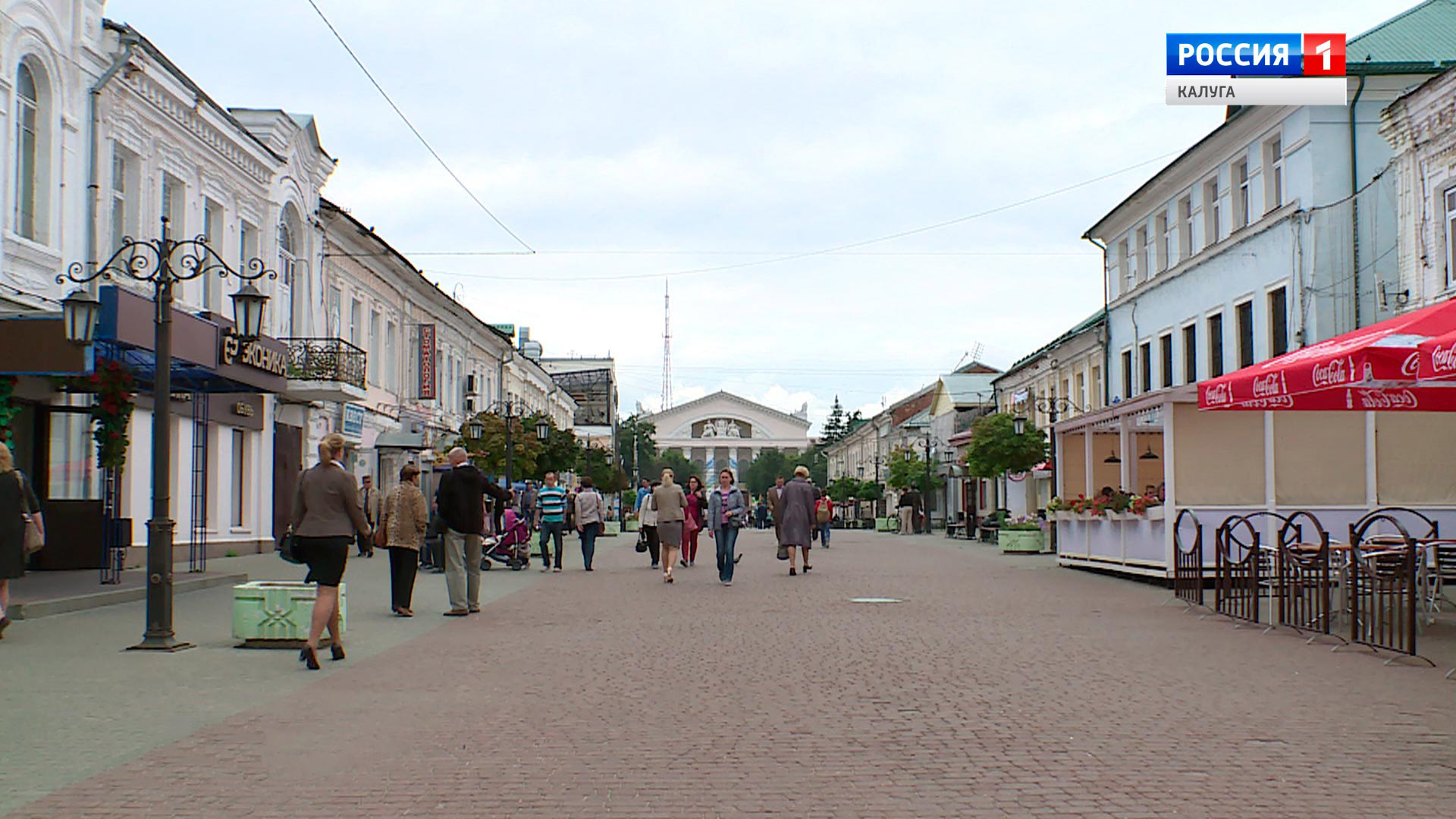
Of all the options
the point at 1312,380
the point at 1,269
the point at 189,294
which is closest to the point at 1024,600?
the point at 1312,380

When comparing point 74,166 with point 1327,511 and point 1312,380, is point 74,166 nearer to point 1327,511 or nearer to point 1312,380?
point 1312,380

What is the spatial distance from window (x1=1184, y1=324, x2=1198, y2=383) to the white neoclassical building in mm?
124142

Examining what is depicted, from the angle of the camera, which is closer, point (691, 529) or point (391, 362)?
point (691, 529)

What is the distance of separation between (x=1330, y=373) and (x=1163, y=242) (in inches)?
929

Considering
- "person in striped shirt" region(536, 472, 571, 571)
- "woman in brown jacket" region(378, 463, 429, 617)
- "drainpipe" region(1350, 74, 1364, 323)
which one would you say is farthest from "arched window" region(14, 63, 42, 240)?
"drainpipe" region(1350, 74, 1364, 323)

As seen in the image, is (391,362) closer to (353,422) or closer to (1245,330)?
(353,422)

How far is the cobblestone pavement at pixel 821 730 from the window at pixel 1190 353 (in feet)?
64.9

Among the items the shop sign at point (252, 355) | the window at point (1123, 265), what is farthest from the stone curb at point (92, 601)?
the window at point (1123, 265)

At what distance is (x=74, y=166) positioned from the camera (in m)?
18.8

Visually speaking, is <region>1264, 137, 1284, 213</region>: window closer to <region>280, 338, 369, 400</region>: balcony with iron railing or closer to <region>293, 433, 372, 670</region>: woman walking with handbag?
<region>280, 338, 369, 400</region>: balcony with iron railing

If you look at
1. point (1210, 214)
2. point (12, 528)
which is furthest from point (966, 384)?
point (12, 528)

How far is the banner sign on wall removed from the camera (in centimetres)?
4053

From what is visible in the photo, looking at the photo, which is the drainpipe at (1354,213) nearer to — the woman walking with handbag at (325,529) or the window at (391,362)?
the woman walking with handbag at (325,529)

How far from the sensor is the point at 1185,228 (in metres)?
32.2
